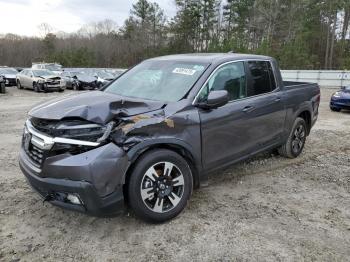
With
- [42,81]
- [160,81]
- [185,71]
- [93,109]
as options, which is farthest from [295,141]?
[42,81]

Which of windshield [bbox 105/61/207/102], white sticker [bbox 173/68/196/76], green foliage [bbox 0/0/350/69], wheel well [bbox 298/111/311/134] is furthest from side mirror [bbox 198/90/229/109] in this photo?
green foliage [bbox 0/0/350/69]

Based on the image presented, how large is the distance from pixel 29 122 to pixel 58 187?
1.00 m

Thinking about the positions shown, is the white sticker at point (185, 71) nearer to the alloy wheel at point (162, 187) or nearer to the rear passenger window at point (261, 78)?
the rear passenger window at point (261, 78)

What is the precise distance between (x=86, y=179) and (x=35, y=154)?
748 millimetres

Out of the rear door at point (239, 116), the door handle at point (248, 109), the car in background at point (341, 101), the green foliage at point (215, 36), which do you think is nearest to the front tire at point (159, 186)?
the rear door at point (239, 116)

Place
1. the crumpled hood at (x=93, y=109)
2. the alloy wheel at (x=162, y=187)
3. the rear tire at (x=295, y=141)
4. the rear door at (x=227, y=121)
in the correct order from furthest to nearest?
the rear tire at (x=295, y=141), the rear door at (x=227, y=121), the alloy wheel at (x=162, y=187), the crumpled hood at (x=93, y=109)

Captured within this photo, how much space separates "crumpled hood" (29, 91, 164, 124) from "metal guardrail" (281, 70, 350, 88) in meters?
24.6

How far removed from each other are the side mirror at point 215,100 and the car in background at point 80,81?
20.3 m

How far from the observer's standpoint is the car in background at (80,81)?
23312 mm

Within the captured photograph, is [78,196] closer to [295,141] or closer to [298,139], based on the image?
[295,141]

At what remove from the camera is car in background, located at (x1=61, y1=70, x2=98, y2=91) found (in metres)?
23.3

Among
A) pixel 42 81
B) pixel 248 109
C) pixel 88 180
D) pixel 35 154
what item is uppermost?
pixel 248 109

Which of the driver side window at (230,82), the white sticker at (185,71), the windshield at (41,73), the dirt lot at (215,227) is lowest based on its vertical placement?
the dirt lot at (215,227)

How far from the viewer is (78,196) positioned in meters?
3.14
